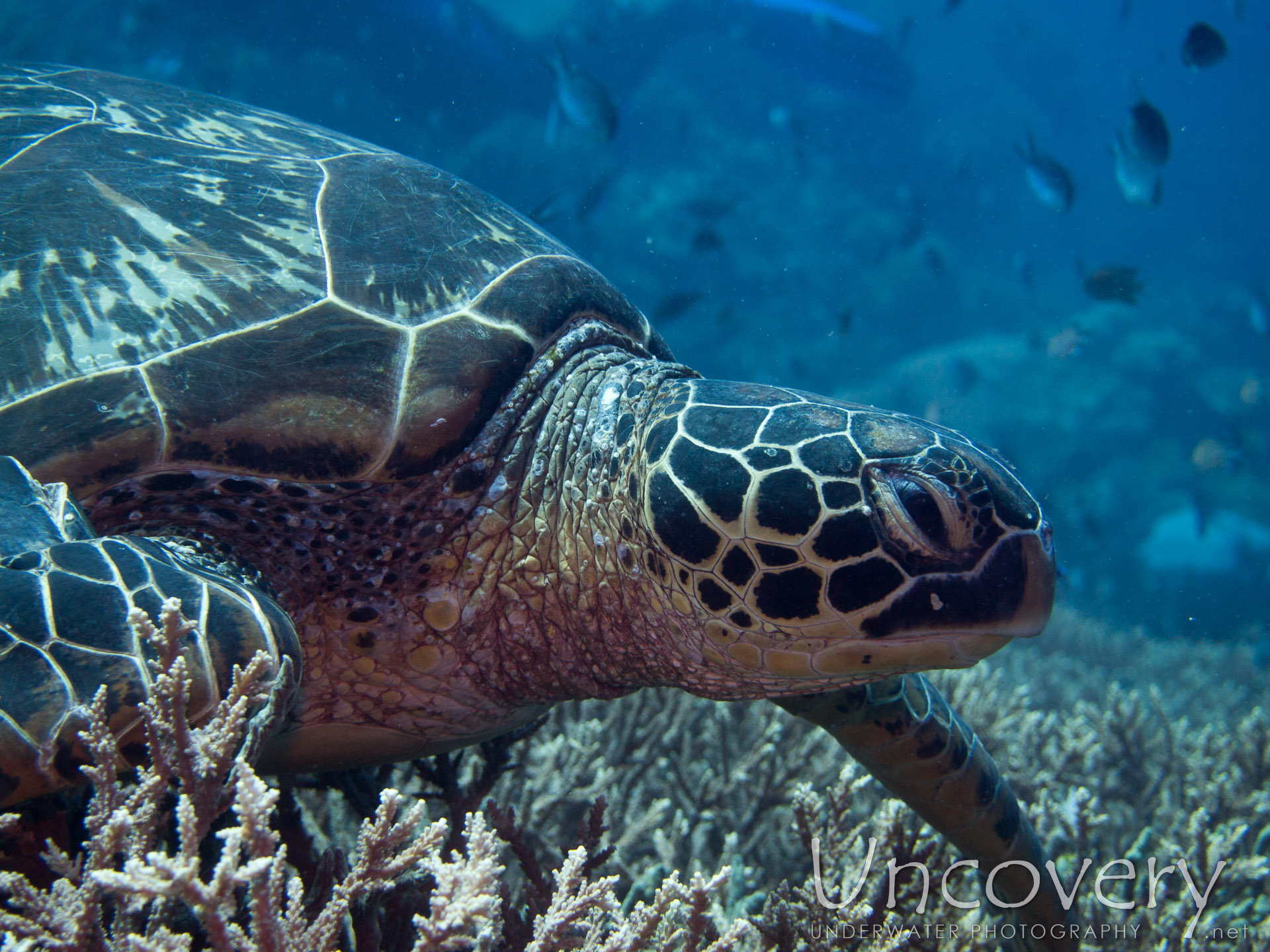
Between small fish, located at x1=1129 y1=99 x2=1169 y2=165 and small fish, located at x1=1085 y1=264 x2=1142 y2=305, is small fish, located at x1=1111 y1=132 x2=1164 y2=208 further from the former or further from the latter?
small fish, located at x1=1085 y1=264 x2=1142 y2=305

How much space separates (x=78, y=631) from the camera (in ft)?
3.06

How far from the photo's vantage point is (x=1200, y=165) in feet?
159

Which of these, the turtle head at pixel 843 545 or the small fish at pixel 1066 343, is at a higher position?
the turtle head at pixel 843 545

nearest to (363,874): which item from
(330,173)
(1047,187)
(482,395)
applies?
(482,395)

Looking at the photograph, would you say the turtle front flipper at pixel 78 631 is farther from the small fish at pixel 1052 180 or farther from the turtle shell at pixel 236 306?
the small fish at pixel 1052 180

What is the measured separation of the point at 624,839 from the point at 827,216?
18.6 m

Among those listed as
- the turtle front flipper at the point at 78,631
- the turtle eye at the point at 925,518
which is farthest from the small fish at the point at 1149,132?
the turtle front flipper at the point at 78,631

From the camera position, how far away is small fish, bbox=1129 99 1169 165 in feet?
18.4

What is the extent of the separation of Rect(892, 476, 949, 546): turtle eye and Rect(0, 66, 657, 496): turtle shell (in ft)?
3.03

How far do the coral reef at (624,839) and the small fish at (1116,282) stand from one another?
5.15 meters

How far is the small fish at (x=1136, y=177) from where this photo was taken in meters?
6.38

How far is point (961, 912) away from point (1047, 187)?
300 inches

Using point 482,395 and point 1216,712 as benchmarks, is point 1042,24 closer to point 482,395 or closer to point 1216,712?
point 1216,712

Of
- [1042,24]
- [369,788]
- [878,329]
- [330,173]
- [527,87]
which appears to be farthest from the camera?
[1042,24]
